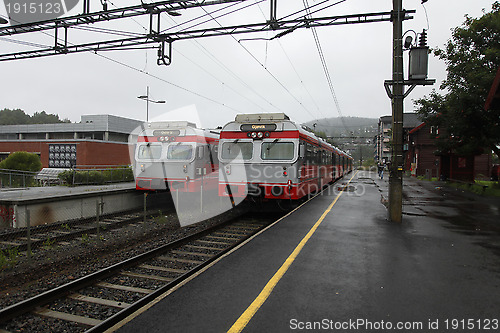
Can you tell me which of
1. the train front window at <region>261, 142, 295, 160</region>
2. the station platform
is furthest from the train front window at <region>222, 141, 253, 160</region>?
the station platform

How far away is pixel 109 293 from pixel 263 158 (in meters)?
6.87

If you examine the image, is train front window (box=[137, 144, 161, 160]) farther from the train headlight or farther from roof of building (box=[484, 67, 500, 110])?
roof of building (box=[484, 67, 500, 110])

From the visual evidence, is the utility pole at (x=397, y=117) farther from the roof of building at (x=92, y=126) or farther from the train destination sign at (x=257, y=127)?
the roof of building at (x=92, y=126)

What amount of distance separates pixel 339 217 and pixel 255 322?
6.96 metres

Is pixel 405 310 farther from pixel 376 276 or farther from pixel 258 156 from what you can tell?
pixel 258 156

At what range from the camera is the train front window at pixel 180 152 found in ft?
44.0

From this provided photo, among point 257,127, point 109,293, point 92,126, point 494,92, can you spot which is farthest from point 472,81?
point 92,126

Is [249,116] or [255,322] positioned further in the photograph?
[249,116]

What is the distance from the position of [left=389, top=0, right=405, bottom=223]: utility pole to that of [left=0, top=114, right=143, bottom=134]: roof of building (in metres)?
43.9

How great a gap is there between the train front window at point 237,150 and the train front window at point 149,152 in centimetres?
377

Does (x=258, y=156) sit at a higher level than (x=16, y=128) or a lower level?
lower

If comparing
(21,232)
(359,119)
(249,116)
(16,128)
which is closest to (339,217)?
(249,116)

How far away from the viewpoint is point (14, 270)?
6258 millimetres

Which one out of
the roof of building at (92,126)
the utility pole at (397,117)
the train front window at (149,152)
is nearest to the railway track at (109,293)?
the utility pole at (397,117)
